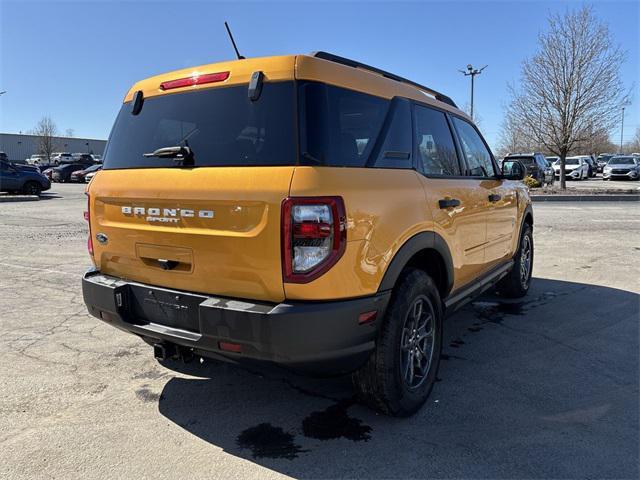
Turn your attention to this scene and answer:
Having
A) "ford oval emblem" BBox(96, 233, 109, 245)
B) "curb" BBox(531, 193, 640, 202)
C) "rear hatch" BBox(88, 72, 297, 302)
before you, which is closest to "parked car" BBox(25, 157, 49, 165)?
"curb" BBox(531, 193, 640, 202)

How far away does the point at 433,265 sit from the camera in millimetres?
3566

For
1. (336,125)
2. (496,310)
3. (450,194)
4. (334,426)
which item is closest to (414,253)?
(450,194)

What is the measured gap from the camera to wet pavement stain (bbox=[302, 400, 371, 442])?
2.97 m

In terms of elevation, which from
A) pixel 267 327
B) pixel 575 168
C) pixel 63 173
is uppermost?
pixel 63 173

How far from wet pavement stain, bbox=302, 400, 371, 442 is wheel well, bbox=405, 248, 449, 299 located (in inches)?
40.5

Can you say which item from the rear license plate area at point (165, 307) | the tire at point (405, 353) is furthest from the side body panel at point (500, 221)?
the rear license plate area at point (165, 307)

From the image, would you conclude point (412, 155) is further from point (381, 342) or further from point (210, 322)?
point (210, 322)

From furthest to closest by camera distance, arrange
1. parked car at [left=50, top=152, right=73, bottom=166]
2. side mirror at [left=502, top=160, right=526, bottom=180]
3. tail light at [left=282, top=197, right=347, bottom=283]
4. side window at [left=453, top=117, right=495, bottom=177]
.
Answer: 1. parked car at [left=50, top=152, right=73, bottom=166]
2. side mirror at [left=502, top=160, right=526, bottom=180]
3. side window at [left=453, top=117, right=495, bottom=177]
4. tail light at [left=282, top=197, right=347, bottom=283]

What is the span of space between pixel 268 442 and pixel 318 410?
0.47 metres

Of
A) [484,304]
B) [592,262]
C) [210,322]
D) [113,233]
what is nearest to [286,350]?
[210,322]

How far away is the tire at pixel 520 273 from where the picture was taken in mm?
5742

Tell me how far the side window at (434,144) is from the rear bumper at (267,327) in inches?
45.9

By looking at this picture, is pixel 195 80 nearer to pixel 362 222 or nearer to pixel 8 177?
pixel 362 222

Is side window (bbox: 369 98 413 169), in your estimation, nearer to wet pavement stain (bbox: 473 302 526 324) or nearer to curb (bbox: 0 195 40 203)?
wet pavement stain (bbox: 473 302 526 324)
